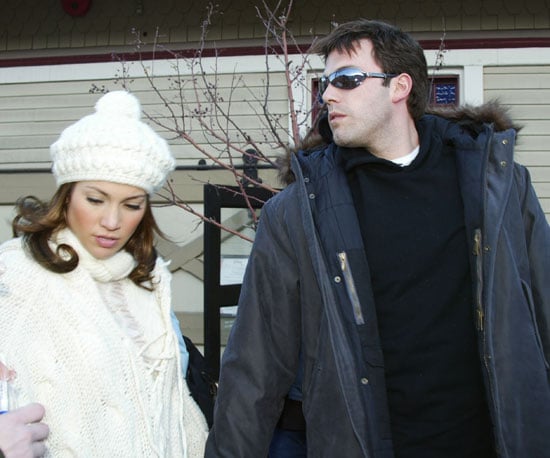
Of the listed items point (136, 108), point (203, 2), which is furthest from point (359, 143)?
point (203, 2)

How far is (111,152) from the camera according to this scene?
7.50ft

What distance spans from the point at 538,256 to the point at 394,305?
56 cm

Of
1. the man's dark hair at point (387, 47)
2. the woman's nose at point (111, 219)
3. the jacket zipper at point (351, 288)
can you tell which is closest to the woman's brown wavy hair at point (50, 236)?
the woman's nose at point (111, 219)

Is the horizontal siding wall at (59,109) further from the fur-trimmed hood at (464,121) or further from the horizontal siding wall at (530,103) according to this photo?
the fur-trimmed hood at (464,121)

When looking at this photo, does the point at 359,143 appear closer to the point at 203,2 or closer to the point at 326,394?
the point at 326,394

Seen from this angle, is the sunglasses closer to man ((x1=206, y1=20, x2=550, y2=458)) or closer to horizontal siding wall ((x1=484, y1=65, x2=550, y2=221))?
man ((x1=206, y1=20, x2=550, y2=458))

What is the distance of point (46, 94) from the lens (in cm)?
730

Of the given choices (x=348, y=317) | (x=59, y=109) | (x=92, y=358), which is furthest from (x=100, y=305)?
(x=59, y=109)

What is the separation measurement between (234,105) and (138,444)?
202 inches

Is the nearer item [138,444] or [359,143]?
[138,444]

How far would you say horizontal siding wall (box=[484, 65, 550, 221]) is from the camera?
21.6 feet

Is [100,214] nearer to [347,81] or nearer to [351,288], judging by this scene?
[351,288]

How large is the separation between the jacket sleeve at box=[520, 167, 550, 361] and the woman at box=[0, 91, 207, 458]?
1308mm

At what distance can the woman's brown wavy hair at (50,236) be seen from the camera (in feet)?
7.16
